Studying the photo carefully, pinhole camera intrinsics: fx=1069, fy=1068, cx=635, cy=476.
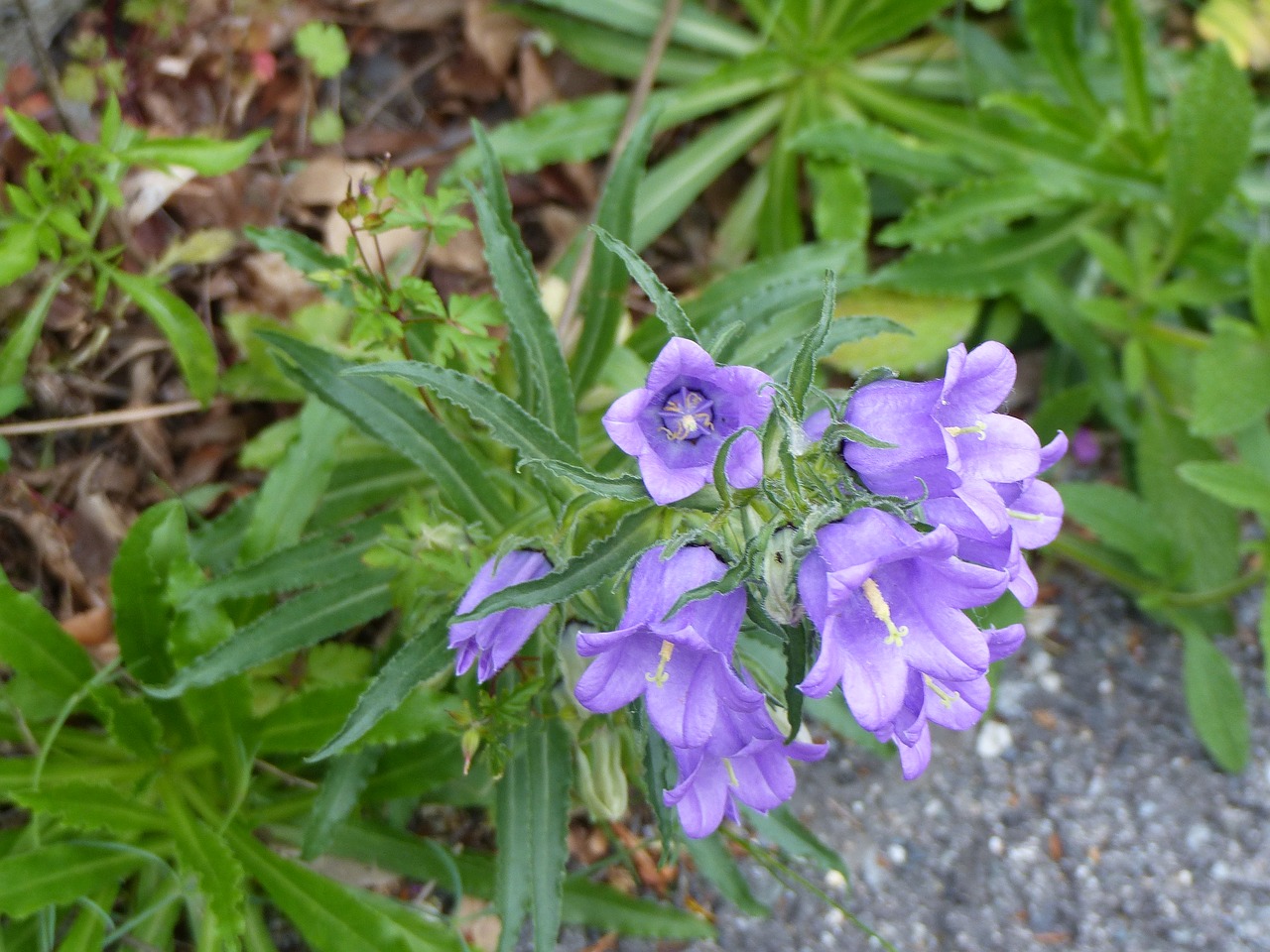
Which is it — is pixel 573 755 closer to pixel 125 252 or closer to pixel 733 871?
pixel 733 871

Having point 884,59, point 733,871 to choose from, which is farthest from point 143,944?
point 884,59

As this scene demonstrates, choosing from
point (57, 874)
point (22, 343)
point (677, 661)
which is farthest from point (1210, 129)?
point (57, 874)

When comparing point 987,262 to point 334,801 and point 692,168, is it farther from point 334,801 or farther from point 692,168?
point 334,801

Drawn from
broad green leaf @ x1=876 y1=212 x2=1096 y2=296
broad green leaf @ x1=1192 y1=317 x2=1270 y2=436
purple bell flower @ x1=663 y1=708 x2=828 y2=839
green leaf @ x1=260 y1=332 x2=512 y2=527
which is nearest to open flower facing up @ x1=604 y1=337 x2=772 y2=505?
purple bell flower @ x1=663 y1=708 x2=828 y2=839

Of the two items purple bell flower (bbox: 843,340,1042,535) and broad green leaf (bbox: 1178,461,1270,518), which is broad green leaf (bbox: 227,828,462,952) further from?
broad green leaf (bbox: 1178,461,1270,518)

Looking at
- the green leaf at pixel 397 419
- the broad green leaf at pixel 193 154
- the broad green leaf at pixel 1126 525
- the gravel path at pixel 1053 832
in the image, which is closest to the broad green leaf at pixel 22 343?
the broad green leaf at pixel 193 154

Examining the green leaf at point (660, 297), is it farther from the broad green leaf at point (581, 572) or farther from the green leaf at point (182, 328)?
the green leaf at point (182, 328)

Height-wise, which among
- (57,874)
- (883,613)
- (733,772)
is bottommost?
(57,874)
